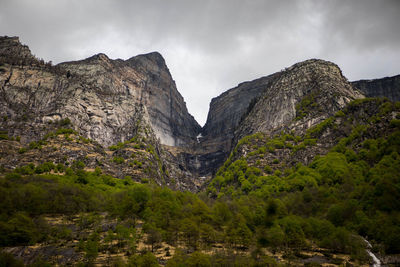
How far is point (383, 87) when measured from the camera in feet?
545

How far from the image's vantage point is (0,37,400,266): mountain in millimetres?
47969

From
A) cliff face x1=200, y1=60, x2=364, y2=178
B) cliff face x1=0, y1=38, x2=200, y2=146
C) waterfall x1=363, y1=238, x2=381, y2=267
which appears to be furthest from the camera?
cliff face x1=0, y1=38, x2=200, y2=146

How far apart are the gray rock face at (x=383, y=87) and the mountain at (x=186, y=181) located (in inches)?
2093

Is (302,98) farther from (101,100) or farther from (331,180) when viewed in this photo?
(101,100)

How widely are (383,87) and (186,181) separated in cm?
12781

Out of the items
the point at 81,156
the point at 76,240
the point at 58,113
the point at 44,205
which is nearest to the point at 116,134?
the point at 58,113

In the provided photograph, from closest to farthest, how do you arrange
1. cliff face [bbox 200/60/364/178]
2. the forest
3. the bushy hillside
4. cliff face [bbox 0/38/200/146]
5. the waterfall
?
1. the waterfall
2. the forest
3. the bushy hillside
4. cliff face [bbox 200/60/364/178]
5. cliff face [bbox 0/38/200/146]

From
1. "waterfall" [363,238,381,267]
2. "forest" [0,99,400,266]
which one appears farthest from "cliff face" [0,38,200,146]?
"waterfall" [363,238,381,267]

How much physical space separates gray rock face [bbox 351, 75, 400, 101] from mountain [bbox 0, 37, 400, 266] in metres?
53.2

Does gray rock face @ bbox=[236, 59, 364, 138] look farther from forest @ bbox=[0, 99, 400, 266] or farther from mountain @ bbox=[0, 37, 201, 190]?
mountain @ bbox=[0, 37, 201, 190]

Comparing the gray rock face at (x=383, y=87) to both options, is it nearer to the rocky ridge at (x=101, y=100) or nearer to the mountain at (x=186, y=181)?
the rocky ridge at (x=101, y=100)

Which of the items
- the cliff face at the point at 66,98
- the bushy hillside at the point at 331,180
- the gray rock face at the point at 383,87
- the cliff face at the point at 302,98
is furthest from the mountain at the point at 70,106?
the gray rock face at the point at 383,87

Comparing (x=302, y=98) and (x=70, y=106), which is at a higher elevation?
(x=302, y=98)

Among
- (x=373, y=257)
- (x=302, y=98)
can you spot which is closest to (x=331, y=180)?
(x=373, y=257)
